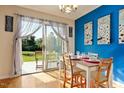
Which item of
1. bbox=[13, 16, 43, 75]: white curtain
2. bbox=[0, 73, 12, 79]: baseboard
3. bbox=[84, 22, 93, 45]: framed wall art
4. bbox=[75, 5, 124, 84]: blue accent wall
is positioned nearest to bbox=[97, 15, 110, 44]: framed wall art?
bbox=[75, 5, 124, 84]: blue accent wall

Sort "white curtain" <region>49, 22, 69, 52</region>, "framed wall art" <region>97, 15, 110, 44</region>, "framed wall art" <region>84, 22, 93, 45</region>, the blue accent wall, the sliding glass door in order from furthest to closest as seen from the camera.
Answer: "white curtain" <region>49, 22, 69, 52</region> < the sliding glass door < "framed wall art" <region>84, 22, 93, 45</region> < "framed wall art" <region>97, 15, 110, 44</region> < the blue accent wall

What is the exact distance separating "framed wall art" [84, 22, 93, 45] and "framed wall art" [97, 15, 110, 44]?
55 centimetres

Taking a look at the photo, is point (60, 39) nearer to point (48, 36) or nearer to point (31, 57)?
point (48, 36)

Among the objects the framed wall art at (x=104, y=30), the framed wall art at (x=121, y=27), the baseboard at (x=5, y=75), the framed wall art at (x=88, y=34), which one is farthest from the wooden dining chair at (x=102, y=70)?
the baseboard at (x=5, y=75)

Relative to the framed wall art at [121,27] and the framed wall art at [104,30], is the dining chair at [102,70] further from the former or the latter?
the framed wall art at [104,30]

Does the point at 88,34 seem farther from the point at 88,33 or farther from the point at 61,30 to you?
the point at 61,30

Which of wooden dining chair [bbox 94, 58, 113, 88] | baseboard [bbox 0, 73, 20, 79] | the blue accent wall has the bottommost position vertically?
baseboard [bbox 0, 73, 20, 79]

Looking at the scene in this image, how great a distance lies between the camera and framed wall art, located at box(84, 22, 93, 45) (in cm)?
483

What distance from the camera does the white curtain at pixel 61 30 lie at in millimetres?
5324

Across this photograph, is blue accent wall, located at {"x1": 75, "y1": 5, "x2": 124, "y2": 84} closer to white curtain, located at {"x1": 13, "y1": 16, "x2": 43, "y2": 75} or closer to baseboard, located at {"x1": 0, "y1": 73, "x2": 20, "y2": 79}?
white curtain, located at {"x1": 13, "y1": 16, "x2": 43, "y2": 75}

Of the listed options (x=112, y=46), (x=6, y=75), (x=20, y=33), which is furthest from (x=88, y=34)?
(x=6, y=75)

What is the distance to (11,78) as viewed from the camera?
4.04 m

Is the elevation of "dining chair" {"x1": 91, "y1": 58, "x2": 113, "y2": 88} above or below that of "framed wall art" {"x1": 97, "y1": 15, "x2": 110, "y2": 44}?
below

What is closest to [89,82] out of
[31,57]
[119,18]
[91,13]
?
[119,18]
